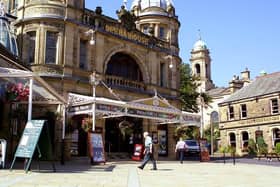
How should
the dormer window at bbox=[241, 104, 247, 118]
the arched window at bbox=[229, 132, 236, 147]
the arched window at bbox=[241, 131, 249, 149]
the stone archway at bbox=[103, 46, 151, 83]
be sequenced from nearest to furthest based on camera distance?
the stone archway at bbox=[103, 46, 151, 83] → the arched window at bbox=[241, 131, 249, 149] → the dormer window at bbox=[241, 104, 247, 118] → the arched window at bbox=[229, 132, 236, 147]

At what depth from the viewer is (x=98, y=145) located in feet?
54.5

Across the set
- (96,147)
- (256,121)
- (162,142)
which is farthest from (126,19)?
(256,121)

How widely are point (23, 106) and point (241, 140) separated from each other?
2780 centimetres

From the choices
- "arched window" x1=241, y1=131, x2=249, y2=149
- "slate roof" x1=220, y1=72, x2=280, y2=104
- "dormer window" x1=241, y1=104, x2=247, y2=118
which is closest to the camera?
"slate roof" x1=220, y1=72, x2=280, y2=104

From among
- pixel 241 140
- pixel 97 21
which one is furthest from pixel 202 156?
pixel 241 140

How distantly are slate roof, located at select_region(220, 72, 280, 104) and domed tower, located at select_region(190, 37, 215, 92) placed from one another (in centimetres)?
3667

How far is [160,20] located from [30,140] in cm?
2107

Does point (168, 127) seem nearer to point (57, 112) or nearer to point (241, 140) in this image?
point (57, 112)

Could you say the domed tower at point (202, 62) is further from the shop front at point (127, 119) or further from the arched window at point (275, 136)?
the shop front at point (127, 119)

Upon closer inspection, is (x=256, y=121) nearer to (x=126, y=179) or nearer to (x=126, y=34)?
(x=126, y=34)

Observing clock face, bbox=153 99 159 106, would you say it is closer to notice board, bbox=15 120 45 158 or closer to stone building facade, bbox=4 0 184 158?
stone building facade, bbox=4 0 184 158

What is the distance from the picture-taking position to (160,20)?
99.1 ft

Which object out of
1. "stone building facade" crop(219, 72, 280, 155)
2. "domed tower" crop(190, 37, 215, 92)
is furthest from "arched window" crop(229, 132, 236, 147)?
"domed tower" crop(190, 37, 215, 92)

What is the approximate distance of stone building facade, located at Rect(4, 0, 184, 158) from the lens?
2117 cm
